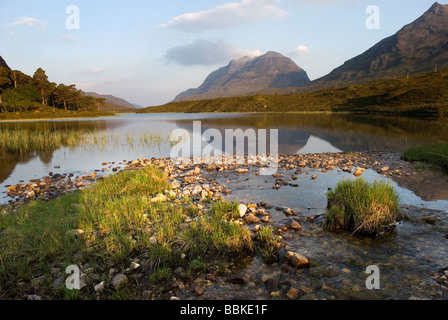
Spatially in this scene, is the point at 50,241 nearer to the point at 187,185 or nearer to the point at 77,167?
the point at 187,185

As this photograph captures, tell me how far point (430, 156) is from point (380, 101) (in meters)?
120

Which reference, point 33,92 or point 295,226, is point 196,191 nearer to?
point 295,226

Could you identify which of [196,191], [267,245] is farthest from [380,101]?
[267,245]

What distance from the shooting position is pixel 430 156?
17.6 m

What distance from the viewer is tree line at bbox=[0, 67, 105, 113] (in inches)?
4225

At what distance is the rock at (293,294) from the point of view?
4.96m

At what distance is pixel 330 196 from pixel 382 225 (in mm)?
1757

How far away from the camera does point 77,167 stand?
65.7ft

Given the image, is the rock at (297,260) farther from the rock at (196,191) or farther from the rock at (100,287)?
the rock at (196,191)

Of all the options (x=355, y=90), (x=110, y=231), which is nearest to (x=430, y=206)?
(x=110, y=231)

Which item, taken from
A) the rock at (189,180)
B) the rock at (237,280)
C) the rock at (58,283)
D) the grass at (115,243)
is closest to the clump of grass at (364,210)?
the grass at (115,243)

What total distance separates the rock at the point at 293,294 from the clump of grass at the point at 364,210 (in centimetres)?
354

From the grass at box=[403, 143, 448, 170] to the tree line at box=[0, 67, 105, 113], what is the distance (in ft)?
424

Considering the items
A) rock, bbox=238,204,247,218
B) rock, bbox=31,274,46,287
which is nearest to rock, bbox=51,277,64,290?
rock, bbox=31,274,46,287
